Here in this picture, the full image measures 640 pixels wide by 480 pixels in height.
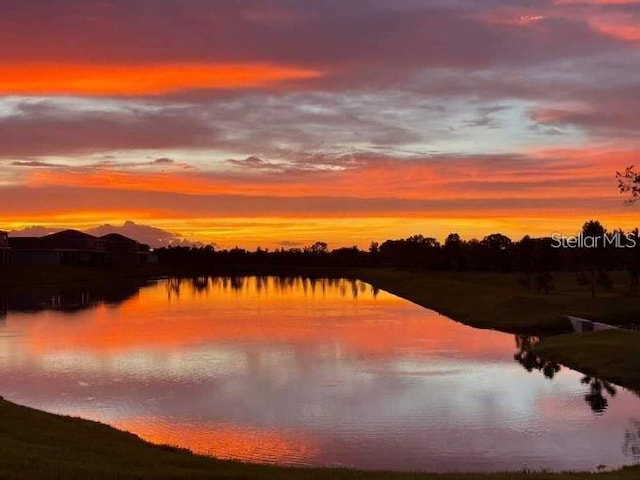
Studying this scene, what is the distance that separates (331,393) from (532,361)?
15.6 metres

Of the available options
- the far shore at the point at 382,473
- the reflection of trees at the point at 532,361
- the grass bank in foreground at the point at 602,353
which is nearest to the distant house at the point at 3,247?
the far shore at the point at 382,473

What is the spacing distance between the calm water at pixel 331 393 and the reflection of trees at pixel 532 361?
136mm

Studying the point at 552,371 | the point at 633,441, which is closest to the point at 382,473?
the point at 633,441

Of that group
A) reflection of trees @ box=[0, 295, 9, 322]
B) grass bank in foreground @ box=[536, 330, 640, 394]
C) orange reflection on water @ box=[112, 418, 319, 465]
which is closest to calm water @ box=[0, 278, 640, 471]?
orange reflection on water @ box=[112, 418, 319, 465]

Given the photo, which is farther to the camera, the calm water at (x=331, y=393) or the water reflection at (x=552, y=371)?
the water reflection at (x=552, y=371)

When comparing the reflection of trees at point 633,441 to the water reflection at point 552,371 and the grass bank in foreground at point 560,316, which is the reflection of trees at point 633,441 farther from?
the grass bank in foreground at point 560,316

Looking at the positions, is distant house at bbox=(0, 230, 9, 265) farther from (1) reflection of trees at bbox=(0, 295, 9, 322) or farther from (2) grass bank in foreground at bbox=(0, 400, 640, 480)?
(2) grass bank in foreground at bbox=(0, 400, 640, 480)

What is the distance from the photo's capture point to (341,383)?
34250 mm

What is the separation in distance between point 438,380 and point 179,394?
12.3 metres

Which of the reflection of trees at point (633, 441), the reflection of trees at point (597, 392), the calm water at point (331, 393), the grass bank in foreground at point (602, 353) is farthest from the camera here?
the grass bank in foreground at point (602, 353)

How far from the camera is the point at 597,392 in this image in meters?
33.1

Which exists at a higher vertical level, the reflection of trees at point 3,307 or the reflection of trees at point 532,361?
the reflection of trees at point 3,307

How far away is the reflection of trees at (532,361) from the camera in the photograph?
39.2 metres

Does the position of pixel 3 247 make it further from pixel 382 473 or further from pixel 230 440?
pixel 382 473
